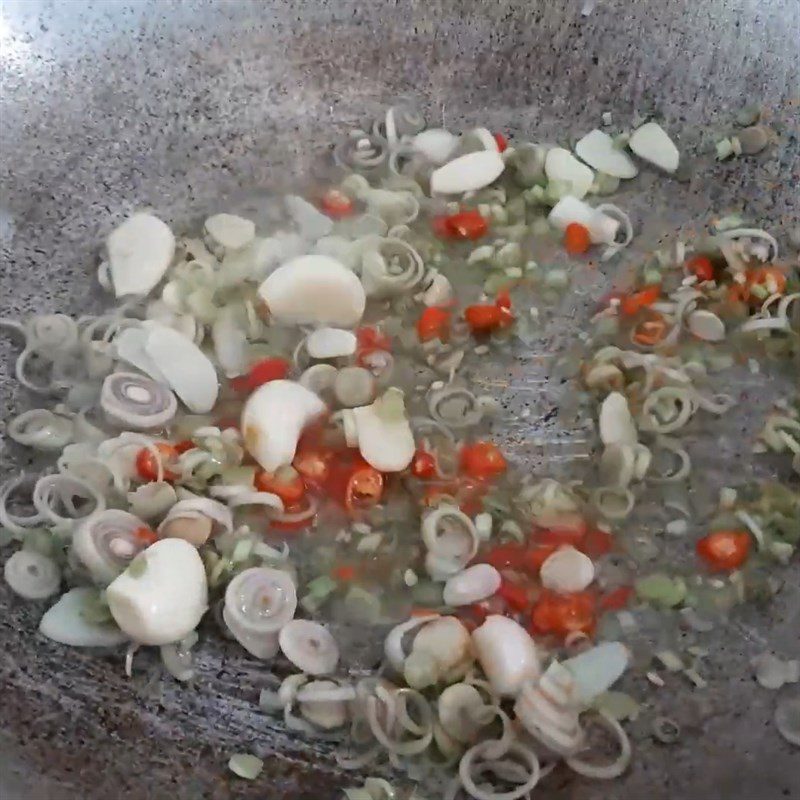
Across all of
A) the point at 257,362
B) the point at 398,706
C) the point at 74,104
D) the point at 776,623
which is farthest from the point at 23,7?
the point at 776,623

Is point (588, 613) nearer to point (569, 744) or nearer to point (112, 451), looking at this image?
point (569, 744)

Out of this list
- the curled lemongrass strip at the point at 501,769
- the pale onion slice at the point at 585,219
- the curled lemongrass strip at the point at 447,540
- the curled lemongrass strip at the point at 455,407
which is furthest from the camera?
the pale onion slice at the point at 585,219

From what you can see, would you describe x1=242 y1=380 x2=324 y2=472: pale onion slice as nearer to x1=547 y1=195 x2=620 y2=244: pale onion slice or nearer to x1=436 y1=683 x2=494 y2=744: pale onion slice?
x1=436 y1=683 x2=494 y2=744: pale onion slice

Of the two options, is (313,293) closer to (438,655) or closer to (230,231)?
(230,231)

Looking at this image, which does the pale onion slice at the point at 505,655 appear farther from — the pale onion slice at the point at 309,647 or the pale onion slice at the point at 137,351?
the pale onion slice at the point at 137,351

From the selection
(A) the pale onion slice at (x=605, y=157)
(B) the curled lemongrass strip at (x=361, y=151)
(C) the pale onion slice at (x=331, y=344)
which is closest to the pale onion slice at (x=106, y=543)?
(C) the pale onion slice at (x=331, y=344)

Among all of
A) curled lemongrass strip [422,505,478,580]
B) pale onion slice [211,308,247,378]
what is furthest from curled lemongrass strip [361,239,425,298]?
curled lemongrass strip [422,505,478,580]
